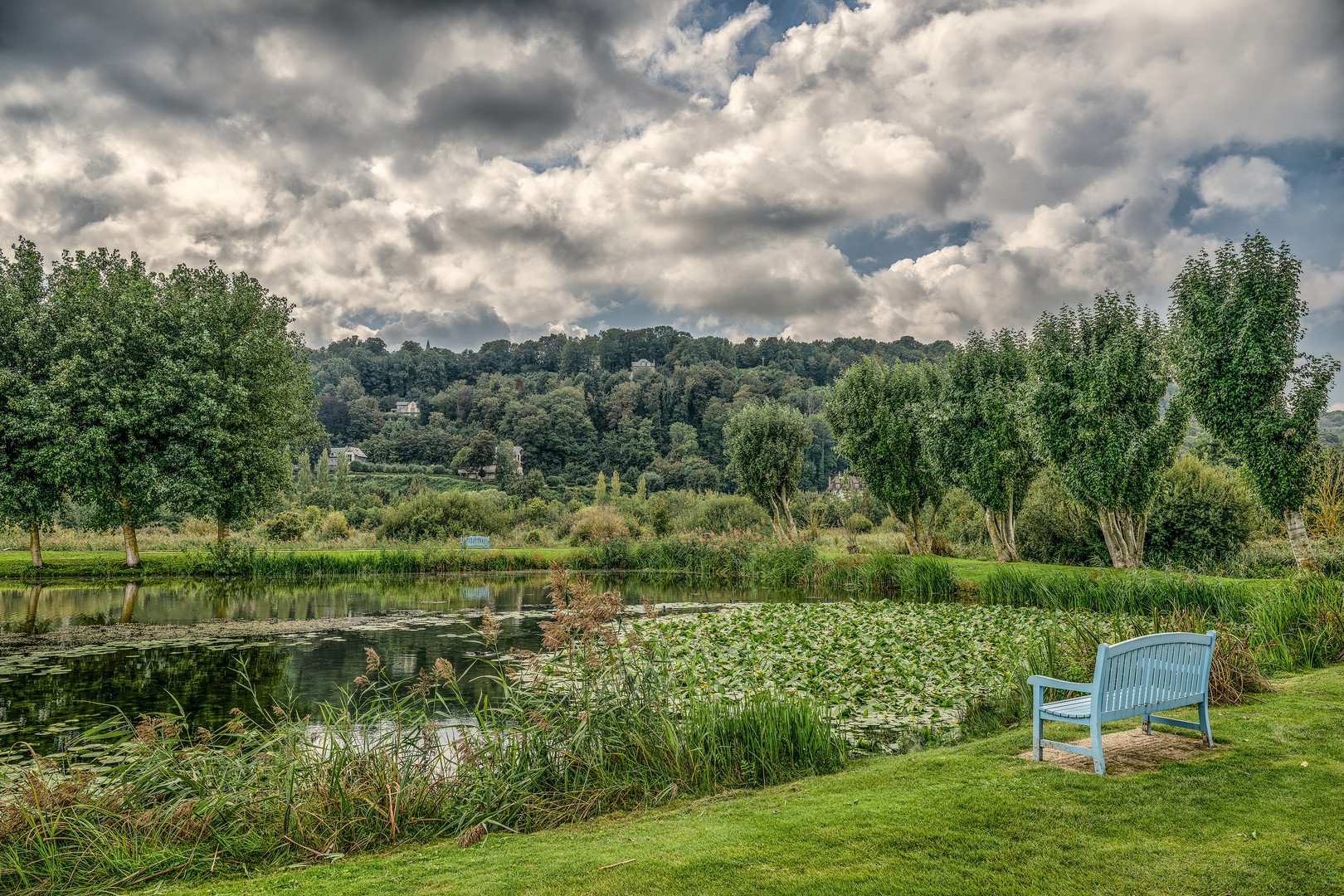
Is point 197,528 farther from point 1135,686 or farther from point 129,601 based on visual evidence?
point 1135,686

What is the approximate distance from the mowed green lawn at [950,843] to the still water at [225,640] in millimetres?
2065

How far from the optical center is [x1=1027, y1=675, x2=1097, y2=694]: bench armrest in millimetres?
4723

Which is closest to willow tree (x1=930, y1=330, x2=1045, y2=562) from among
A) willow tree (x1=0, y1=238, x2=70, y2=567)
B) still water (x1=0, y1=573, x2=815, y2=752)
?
still water (x1=0, y1=573, x2=815, y2=752)

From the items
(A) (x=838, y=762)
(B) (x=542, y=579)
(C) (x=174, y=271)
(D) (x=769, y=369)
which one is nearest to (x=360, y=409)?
(D) (x=769, y=369)

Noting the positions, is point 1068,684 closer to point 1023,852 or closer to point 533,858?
point 1023,852

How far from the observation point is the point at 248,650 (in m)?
11.7

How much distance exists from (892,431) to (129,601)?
2345 centimetres

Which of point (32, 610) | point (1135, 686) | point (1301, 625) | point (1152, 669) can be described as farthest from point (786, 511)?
point (1135, 686)

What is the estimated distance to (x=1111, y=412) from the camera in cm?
1731

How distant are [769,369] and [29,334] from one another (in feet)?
249

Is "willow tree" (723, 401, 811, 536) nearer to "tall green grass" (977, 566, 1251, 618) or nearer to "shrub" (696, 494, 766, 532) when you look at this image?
"shrub" (696, 494, 766, 532)

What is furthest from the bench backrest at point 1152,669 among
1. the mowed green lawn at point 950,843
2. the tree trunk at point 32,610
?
the tree trunk at point 32,610

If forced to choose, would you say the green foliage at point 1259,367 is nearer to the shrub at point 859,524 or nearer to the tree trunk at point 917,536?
the tree trunk at point 917,536

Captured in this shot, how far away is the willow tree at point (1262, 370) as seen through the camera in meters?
14.2
